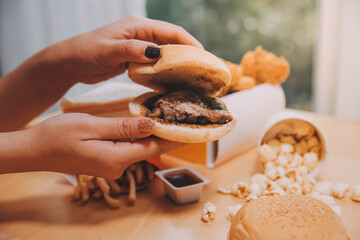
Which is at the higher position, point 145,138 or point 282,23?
point 282,23

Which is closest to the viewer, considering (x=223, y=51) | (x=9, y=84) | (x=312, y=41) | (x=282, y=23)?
(x=9, y=84)

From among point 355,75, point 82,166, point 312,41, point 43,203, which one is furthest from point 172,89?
point 312,41

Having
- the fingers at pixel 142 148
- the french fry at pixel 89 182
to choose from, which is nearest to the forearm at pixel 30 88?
the french fry at pixel 89 182

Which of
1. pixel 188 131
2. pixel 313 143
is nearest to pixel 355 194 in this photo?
pixel 313 143

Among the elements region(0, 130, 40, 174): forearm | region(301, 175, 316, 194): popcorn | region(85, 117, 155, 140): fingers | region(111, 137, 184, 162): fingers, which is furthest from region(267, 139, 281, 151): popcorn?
region(0, 130, 40, 174): forearm

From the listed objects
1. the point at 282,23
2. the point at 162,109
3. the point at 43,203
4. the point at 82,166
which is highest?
the point at 282,23

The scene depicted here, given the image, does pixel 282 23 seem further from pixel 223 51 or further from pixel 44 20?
pixel 44 20

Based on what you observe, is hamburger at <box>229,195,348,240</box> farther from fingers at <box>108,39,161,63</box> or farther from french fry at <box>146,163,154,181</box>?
fingers at <box>108,39,161,63</box>
